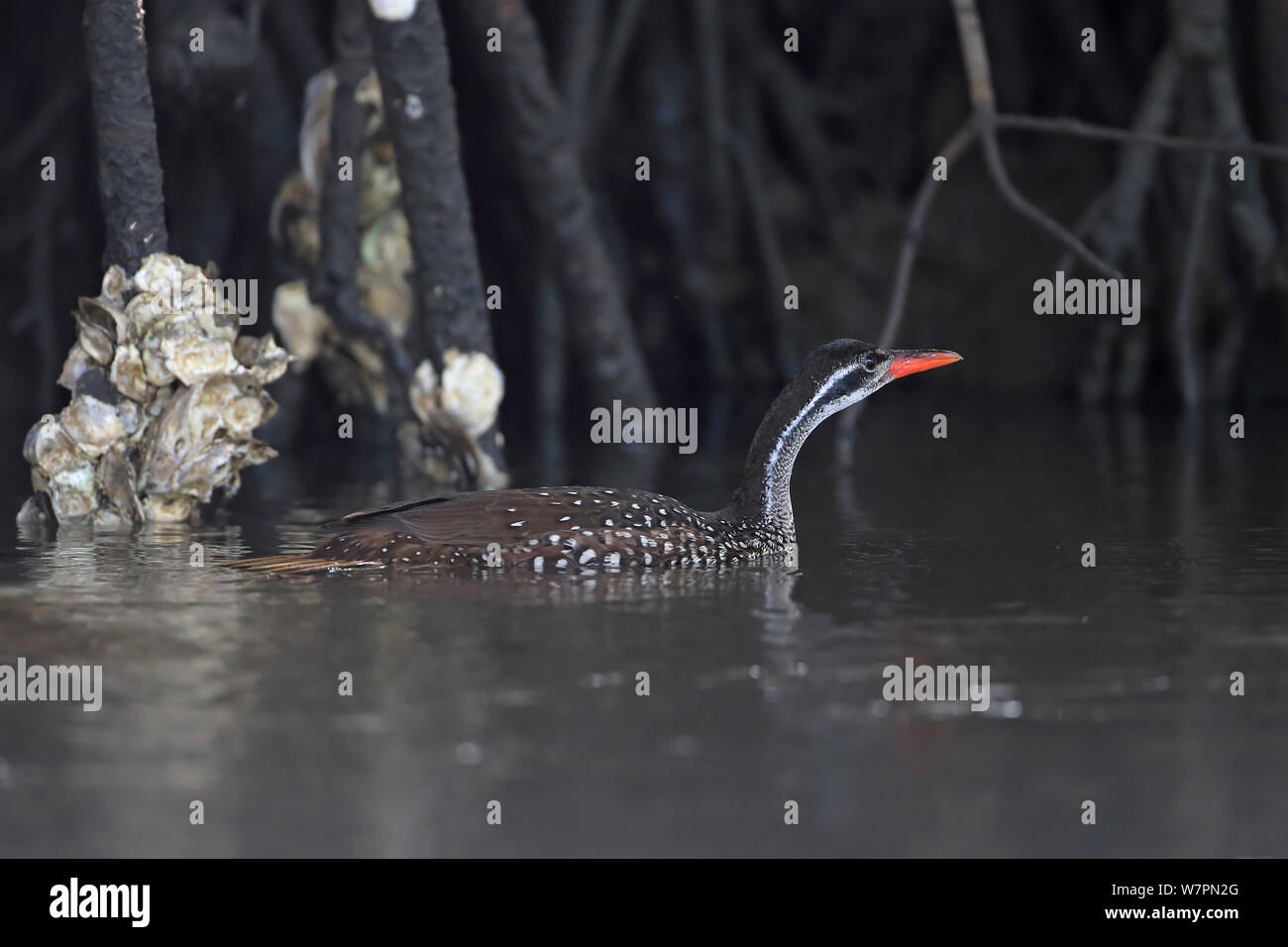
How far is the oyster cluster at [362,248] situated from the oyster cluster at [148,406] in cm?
179

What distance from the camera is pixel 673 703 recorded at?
3293 mm

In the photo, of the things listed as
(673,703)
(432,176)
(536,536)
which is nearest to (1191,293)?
(432,176)

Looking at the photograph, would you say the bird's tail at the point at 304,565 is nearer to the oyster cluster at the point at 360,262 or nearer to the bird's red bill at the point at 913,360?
the bird's red bill at the point at 913,360

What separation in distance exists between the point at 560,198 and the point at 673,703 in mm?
4811

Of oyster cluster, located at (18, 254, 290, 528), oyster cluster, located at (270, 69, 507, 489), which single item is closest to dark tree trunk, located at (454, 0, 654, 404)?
oyster cluster, located at (270, 69, 507, 489)

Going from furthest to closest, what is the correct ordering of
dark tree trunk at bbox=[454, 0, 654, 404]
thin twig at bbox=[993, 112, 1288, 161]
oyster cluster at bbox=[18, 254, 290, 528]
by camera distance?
thin twig at bbox=[993, 112, 1288, 161] → dark tree trunk at bbox=[454, 0, 654, 404] → oyster cluster at bbox=[18, 254, 290, 528]

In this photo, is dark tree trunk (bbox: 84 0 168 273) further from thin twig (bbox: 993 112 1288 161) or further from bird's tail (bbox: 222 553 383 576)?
thin twig (bbox: 993 112 1288 161)

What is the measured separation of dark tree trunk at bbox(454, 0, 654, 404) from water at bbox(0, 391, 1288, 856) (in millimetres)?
2708

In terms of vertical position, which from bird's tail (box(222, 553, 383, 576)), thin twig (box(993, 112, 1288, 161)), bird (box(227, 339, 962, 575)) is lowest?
bird's tail (box(222, 553, 383, 576))

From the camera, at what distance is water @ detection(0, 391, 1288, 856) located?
2645mm

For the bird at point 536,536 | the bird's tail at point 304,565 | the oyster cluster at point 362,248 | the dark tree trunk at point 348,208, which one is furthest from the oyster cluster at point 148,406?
the oyster cluster at point 362,248

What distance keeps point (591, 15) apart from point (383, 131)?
1861mm

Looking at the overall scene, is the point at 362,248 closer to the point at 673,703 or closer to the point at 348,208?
the point at 348,208

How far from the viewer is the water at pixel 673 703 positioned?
2645mm
